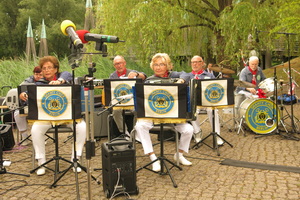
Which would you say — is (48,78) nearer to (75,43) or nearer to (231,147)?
(75,43)

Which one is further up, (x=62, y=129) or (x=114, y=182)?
(x=62, y=129)

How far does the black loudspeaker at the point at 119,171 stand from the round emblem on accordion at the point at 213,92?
8.20ft

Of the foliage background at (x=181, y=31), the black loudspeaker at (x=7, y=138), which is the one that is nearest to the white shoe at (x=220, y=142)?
the black loudspeaker at (x=7, y=138)

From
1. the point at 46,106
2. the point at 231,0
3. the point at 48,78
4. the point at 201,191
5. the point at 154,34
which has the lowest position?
the point at 201,191

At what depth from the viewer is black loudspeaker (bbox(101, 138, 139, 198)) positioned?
4.50 m

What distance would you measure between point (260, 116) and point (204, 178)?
349 centimetres

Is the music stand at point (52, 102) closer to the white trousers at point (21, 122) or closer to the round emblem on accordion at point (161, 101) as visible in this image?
the round emblem on accordion at point (161, 101)

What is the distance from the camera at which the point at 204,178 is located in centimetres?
525

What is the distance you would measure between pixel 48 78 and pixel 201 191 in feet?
9.40

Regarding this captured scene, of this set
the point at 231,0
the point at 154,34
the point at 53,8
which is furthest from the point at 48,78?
the point at 53,8

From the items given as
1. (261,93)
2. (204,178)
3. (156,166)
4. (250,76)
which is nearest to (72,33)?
(156,166)

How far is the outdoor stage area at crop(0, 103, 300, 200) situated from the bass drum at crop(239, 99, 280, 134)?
110cm

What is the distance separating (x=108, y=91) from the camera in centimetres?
659

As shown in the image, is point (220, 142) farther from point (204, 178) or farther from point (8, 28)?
point (8, 28)
